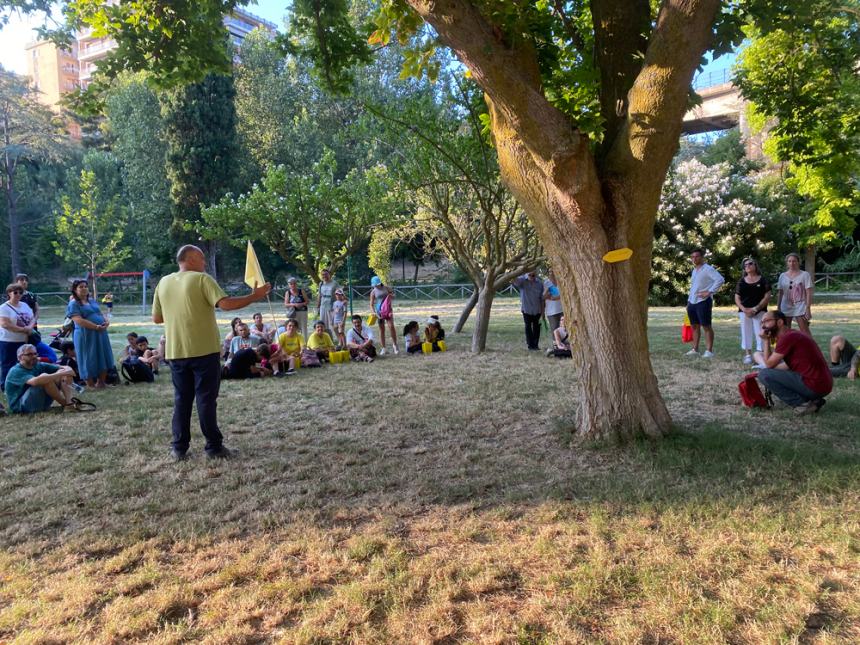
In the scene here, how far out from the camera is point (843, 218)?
882 inches

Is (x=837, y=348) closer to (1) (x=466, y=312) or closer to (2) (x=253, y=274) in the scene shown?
(2) (x=253, y=274)

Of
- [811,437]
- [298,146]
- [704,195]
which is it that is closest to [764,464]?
[811,437]

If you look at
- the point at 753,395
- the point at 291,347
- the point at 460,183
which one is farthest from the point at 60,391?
the point at 753,395

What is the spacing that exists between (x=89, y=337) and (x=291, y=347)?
3.09 metres

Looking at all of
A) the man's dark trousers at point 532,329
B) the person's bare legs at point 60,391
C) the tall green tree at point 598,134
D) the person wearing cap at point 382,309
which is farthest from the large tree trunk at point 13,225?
the tall green tree at point 598,134

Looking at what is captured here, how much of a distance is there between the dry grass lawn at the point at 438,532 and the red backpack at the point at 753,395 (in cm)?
18

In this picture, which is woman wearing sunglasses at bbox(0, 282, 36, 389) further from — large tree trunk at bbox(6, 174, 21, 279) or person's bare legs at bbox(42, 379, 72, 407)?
large tree trunk at bbox(6, 174, 21, 279)

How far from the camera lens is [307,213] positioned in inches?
587

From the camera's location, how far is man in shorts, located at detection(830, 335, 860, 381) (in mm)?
7926

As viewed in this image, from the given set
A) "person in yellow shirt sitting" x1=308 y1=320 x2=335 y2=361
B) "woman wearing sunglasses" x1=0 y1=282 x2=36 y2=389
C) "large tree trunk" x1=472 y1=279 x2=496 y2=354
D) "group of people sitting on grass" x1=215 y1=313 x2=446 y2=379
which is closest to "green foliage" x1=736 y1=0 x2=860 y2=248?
"large tree trunk" x1=472 y1=279 x2=496 y2=354

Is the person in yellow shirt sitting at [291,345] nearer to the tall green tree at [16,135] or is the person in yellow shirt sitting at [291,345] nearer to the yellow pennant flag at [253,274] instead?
the yellow pennant flag at [253,274]

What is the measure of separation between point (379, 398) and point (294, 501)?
3.65 meters

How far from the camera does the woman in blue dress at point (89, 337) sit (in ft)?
28.6

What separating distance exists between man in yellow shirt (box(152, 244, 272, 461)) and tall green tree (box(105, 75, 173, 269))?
31.4 m
